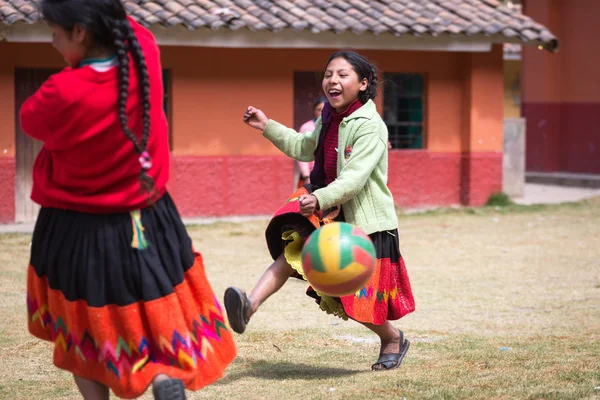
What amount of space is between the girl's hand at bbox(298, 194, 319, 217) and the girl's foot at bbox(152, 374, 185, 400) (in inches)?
49.9

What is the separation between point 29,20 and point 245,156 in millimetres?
3530

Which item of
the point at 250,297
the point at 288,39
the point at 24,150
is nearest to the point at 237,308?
the point at 250,297

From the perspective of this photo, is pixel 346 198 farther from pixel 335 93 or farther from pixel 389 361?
pixel 389 361

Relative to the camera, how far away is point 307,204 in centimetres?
468

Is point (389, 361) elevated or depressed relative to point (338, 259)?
depressed

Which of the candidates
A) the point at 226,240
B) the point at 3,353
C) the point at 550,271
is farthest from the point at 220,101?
the point at 3,353

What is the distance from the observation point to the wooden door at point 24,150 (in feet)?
43.3

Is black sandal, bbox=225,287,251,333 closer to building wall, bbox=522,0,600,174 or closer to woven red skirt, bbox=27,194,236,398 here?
woven red skirt, bbox=27,194,236,398

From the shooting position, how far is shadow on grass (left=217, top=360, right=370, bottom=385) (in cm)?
Result: 523

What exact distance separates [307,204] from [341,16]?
9.84 meters

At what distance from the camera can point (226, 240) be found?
1185 cm

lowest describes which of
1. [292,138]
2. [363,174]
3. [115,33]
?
[363,174]

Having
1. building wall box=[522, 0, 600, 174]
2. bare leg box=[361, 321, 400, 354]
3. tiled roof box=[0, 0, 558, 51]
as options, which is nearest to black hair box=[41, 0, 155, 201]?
bare leg box=[361, 321, 400, 354]

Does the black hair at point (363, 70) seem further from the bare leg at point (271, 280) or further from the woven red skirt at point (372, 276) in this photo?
the bare leg at point (271, 280)
